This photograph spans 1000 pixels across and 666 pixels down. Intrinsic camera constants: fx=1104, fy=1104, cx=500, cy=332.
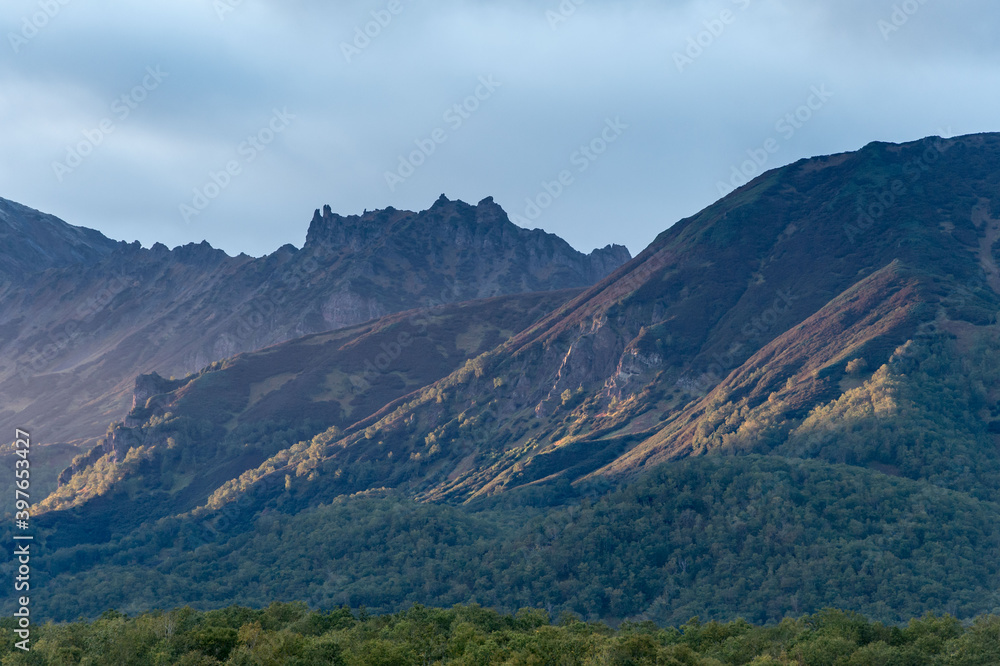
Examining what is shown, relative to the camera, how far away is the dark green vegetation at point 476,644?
107625 mm

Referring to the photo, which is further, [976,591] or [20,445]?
[976,591]

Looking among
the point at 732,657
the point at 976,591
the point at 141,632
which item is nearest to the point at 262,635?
the point at 141,632

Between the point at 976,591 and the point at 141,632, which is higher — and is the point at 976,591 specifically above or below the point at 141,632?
below

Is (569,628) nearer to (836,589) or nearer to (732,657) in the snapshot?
(732,657)

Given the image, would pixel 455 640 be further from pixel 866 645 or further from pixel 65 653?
pixel 866 645

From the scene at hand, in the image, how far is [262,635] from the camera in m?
116

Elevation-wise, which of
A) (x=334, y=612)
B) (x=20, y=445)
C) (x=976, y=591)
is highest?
(x=20, y=445)

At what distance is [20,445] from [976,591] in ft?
525

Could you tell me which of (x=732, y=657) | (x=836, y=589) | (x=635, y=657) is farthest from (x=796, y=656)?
(x=836, y=589)

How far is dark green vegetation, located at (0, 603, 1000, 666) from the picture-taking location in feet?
353

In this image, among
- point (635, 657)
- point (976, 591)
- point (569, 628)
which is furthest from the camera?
point (976, 591)

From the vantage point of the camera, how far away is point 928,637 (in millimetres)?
123312

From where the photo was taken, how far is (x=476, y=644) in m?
115

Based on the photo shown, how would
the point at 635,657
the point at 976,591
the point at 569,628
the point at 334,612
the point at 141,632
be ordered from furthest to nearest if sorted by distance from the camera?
1. the point at 976,591
2. the point at 334,612
3. the point at 569,628
4. the point at 141,632
5. the point at 635,657
